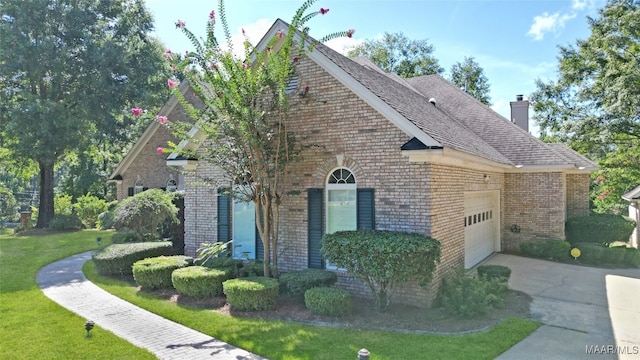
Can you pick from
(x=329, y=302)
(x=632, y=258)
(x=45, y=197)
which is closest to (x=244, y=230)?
(x=329, y=302)

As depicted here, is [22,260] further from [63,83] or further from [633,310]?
[633,310]

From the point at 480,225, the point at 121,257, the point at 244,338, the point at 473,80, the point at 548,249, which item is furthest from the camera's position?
the point at 473,80

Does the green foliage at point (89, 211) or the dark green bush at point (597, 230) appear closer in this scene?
the dark green bush at point (597, 230)

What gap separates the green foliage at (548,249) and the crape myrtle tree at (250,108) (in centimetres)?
1019

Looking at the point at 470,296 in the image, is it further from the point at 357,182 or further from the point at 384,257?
the point at 357,182

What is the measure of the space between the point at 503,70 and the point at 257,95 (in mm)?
21233

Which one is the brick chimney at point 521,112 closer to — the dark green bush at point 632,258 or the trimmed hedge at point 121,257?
the dark green bush at point 632,258

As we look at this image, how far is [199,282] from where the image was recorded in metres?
9.08

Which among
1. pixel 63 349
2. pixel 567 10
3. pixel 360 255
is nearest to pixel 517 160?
pixel 567 10

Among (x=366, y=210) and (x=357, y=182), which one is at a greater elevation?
(x=357, y=182)

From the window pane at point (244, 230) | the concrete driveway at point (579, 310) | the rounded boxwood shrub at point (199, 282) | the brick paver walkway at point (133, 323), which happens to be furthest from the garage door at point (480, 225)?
the brick paver walkway at point (133, 323)

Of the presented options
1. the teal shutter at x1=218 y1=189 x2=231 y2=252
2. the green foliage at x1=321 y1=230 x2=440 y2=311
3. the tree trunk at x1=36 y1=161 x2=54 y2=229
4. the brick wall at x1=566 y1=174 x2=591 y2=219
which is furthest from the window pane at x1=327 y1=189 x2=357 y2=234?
the tree trunk at x1=36 y1=161 x2=54 y2=229

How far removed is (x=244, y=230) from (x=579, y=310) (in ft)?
27.5

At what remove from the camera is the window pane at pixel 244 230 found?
11.2m
